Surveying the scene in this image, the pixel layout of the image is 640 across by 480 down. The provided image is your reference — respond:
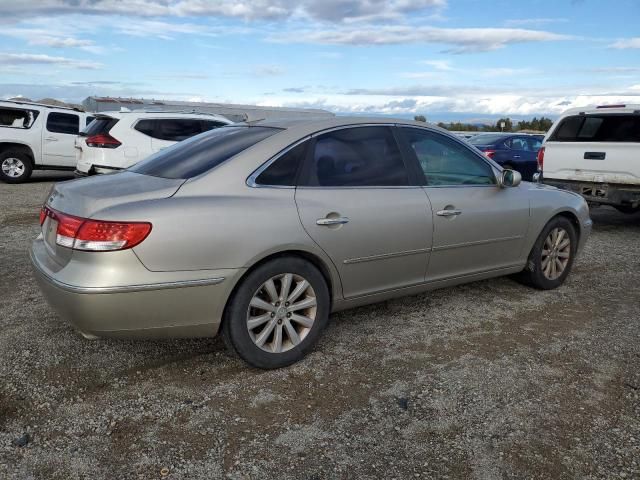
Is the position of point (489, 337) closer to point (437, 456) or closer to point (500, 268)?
point (500, 268)

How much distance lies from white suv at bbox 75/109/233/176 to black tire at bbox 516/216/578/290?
7.53 m

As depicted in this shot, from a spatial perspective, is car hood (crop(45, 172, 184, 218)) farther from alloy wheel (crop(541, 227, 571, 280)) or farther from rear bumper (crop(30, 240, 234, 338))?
alloy wheel (crop(541, 227, 571, 280))

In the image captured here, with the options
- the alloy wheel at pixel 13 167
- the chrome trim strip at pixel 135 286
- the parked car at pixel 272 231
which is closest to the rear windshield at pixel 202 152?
the parked car at pixel 272 231

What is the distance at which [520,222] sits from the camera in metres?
4.94

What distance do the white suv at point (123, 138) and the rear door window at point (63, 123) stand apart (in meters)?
3.10

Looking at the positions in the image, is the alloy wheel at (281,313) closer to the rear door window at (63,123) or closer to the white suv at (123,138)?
the white suv at (123,138)

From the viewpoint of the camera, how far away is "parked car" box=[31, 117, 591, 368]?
3154 mm

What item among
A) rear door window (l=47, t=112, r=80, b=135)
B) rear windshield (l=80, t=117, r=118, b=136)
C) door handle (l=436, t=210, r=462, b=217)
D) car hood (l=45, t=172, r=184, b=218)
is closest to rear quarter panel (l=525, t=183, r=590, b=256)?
door handle (l=436, t=210, r=462, b=217)

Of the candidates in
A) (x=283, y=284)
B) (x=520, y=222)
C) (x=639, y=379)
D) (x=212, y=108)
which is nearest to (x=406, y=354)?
(x=283, y=284)

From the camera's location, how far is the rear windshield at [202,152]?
3.68 m

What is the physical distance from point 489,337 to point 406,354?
741 millimetres

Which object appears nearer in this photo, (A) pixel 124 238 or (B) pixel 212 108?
(A) pixel 124 238

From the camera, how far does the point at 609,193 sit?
26.8 feet

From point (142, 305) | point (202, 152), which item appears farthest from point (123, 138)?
point (142, 305)
